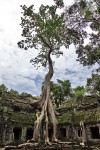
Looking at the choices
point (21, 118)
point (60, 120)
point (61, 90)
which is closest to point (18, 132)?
point (21, 118)

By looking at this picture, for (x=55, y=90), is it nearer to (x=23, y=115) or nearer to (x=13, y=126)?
(x=23, y=115)

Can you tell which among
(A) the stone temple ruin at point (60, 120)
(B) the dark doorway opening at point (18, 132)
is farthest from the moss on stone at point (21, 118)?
(B) the dark doorway opening at point (18, 132)

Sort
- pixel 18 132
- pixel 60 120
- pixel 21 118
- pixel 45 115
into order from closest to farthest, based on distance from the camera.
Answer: pixel 45 115, pixel 21 118, pixel 18 132, pixel 60 120

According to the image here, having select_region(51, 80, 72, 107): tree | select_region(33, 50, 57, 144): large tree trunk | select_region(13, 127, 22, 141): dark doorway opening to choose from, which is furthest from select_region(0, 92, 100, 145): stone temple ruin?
select_region(51, 80, 72, 107): tree

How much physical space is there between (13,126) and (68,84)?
62.9 ft

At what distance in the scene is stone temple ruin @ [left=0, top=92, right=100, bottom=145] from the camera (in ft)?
64.8

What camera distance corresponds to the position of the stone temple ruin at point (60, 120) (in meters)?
19.8

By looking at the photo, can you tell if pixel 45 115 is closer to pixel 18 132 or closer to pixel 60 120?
pixel 60 120

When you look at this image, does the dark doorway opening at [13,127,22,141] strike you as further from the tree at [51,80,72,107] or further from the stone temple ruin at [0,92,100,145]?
the tree at [51,80,72,107]

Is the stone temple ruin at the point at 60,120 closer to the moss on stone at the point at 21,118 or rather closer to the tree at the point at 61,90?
the moss on stone at the point at 21,118

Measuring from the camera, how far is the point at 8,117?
67.2 ft

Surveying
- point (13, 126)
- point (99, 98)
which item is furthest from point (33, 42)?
point (99, 98)

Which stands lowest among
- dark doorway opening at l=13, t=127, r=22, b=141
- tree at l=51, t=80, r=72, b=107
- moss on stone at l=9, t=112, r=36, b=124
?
dark doorway opening at l=13, t=127, r=22, b=141

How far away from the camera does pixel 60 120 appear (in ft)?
77.7
